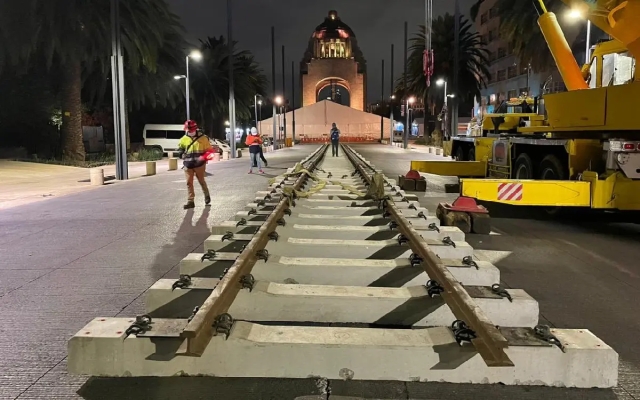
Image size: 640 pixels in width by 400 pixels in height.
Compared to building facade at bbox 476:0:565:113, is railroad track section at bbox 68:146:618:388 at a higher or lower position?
lower

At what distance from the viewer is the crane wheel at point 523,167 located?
465 inches

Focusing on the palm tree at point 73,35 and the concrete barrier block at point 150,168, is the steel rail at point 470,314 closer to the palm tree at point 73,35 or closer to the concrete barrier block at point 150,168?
the concrete barrier block at point 150,168

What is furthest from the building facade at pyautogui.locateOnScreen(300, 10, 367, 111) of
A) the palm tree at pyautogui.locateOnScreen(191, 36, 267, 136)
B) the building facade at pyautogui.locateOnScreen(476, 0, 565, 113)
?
the palm tree at pyautogui.locateOnScreen(191, 36, 267, 136)

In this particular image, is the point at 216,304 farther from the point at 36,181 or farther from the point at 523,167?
the point at 36,181

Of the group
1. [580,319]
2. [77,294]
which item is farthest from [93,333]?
[580,319]

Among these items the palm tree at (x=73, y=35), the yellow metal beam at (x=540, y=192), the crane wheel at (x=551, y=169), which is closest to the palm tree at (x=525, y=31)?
the palm tree at (x=73, y=35)

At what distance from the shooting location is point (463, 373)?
351 cm

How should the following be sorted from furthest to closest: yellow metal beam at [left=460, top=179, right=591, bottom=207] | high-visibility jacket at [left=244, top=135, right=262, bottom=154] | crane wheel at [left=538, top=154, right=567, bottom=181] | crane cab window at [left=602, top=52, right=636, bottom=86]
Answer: high-visibility jacket at [left=244, top=135, right=262, bottom=154]
crane wheel at [left=538, top=154, right=567, bottom=181]
crane cab window at [left=602, top=52, right=636, bottom=86]
yellow metal beam at [left=460, top=179, right=591, bottom=207]

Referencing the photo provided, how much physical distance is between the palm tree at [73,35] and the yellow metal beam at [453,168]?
1762 centimetres

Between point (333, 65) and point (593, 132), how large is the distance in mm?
102023

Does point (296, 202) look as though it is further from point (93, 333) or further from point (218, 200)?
point (93, 333)

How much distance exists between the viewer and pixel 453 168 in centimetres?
1478

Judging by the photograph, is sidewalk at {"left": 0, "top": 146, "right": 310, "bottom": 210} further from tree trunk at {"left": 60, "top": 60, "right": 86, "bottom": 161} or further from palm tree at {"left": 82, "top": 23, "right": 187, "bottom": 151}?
palm tree at {"left": 82, "top": 23, "right": 187, "bottom": 151}

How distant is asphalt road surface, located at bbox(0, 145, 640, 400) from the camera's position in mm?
3541
